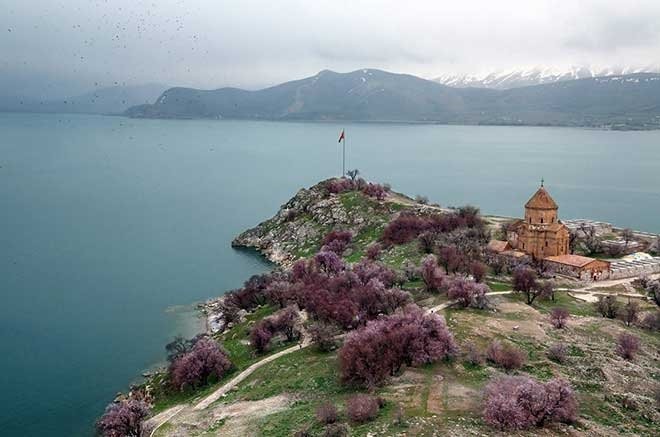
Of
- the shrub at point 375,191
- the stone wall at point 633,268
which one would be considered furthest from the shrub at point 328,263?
the shrub at point 375,191

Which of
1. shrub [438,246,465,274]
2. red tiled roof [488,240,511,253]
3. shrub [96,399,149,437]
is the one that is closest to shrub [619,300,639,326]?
shrub [438,246,465,274]

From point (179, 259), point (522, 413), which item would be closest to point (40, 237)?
point (179, 259)

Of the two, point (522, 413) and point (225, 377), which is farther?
point (225, 377)

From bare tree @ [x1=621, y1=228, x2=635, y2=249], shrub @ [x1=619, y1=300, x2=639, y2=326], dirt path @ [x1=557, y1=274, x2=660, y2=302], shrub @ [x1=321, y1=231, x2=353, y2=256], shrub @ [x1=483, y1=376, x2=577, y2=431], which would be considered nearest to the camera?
shrub @ [x1=483, y1=376, x2=577, y2=431]

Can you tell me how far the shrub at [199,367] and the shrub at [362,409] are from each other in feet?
55.7

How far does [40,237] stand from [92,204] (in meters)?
32.2

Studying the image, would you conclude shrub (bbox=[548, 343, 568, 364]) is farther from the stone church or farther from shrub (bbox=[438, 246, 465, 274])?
the stone church

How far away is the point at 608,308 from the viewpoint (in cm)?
4772

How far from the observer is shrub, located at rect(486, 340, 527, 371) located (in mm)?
34625

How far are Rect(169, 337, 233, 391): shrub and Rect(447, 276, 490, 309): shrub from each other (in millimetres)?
18789

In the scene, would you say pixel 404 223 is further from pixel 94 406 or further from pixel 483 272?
pixel 94 406

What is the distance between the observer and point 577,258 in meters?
61.2

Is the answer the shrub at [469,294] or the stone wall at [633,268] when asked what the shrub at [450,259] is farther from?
the stone wall at [633,268]

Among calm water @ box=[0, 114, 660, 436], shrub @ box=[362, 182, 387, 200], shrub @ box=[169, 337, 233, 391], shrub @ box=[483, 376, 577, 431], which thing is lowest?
calm water @ box=[0, 114, 660, 436]
